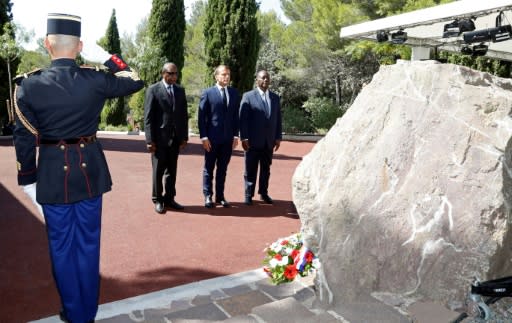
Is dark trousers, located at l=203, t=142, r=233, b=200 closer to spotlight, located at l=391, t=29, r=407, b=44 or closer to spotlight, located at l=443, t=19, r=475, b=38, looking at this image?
spotlight, located at l=443, t=19, r=475, b=38

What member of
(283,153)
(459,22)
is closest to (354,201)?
(459,22)

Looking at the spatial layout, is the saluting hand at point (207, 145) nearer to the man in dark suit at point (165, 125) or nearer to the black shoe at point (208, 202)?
the man in dark suit at point (165, 125)

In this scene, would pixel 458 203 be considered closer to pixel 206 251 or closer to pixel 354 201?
pixel 354 201

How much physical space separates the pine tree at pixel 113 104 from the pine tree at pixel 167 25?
362 centimetres

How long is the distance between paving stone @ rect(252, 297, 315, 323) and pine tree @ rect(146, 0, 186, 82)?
1941cm

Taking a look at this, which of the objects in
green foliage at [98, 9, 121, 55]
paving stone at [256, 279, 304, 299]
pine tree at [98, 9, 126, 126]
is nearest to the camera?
paving stone at [256, 279, 304, 299]

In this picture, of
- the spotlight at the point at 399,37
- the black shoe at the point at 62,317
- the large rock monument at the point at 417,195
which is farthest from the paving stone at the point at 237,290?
the spotlight at the point at 399,37

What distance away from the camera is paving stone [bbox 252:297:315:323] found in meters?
2.83

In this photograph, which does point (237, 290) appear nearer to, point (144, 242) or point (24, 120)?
point (144, 242)

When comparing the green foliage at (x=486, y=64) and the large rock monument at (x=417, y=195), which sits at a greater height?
the green foliage at (x=486, y=64)

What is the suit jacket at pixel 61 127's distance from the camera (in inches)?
109

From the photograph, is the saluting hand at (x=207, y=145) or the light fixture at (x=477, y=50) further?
the light fixture at (x=477, y=50)

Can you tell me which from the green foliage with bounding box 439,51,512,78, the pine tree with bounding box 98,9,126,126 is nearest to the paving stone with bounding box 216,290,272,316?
the green foliage with bounding box 439,51,512,78

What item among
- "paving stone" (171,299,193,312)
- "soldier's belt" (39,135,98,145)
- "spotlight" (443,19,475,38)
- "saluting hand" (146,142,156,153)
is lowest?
"paving stone" (171,299,193,312)
